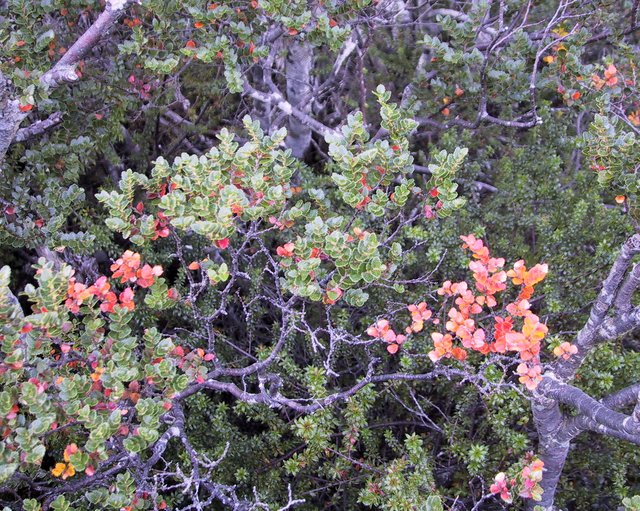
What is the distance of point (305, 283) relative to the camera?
2.51 m

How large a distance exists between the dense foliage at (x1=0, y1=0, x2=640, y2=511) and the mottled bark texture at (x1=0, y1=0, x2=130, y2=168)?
13 mm

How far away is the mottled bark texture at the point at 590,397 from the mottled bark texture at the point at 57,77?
8.23 ft

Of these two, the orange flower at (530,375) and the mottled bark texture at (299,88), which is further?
the mottled bark texture at (299,88)

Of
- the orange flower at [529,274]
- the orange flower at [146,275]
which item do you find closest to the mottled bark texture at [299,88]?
the orange flower at [146,275]

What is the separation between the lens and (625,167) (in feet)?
9.19

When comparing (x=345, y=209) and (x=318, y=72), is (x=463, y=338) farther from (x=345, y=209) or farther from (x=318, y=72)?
(x=318, y=72)

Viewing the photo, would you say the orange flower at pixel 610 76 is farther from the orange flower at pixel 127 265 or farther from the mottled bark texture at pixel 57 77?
the orange flower at pixel 127 265

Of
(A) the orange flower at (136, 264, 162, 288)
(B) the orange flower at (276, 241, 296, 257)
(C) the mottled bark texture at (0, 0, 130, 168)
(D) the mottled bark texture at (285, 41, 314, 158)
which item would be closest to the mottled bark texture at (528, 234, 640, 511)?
(B) the orange flower at (276, 241, 296, 257)

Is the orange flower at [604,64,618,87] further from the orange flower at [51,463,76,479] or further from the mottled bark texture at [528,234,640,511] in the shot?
the orange flower at [51,463,76,479]

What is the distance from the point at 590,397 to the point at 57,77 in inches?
109

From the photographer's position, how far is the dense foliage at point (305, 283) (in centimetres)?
243

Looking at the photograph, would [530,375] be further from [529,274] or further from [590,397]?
[529,274]

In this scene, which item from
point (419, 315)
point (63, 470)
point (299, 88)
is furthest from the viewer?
point (299, 88)

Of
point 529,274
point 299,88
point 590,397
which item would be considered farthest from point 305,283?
point 299,88
